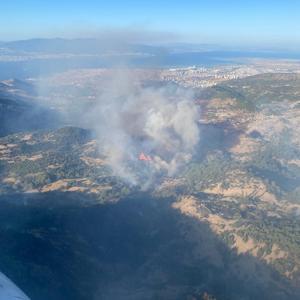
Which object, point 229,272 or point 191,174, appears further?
point 191,174

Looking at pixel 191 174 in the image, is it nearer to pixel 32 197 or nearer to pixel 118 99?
pixel 32 197

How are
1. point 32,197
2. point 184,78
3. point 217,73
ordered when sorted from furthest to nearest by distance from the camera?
point 217,73 < point 184,78 < point 32,197

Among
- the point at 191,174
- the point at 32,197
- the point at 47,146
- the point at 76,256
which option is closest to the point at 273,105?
the point at 191,174

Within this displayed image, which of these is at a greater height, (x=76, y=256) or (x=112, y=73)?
(x=112, y=73)

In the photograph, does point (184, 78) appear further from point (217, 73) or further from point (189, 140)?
point (189, 140)

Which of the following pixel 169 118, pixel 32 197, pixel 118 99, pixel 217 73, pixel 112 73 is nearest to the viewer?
pixel 32 197

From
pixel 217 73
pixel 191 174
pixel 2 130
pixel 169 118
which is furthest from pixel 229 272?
pixel 217 73
